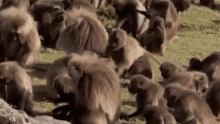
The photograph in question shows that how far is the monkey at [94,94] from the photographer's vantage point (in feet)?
15.8

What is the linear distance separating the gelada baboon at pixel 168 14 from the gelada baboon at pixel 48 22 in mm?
2141

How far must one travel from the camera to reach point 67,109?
5.21 metres

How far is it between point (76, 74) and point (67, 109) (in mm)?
540

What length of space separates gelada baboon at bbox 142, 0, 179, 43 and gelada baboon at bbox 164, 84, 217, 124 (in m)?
3.98

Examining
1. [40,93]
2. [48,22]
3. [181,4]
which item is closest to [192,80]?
[40,93]

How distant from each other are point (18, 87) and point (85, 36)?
5.66 feet

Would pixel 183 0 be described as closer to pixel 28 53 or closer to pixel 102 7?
pixel 102 7

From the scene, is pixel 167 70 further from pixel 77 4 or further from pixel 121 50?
pixel 77 4

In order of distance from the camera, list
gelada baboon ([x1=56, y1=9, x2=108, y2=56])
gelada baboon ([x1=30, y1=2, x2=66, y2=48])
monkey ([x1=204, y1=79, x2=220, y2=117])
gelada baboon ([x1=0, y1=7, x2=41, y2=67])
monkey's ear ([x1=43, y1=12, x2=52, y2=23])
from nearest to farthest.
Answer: monkey ([x1=204, y1=79, x2=220, y2=117])
gelada baboon ([x1=0, y1=7, x2=41, y2=67])
gelada baboon ([x1=56, y1=9, x2=108, y2=56])
gelada baboon ([x1=30, y1=2, x2=66, y2=48])
monkey's ear ([x1=43, y1=12, x2=52, y2=23])

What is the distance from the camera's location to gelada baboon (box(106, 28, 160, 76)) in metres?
6.73

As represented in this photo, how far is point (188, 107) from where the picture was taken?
205 inches

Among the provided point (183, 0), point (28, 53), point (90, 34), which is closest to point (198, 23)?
point (183, 0)

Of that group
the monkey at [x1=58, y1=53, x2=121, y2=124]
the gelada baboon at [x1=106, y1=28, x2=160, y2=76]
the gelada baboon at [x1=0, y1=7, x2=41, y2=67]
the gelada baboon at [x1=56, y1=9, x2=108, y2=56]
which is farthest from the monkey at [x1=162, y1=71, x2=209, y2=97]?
the gelada baboon at [x1=0, y1=7, x2=41, y2=67]

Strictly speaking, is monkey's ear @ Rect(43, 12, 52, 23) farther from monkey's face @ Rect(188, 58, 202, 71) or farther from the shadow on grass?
monkey's face @ Rect(188, 58, 202, 71)
